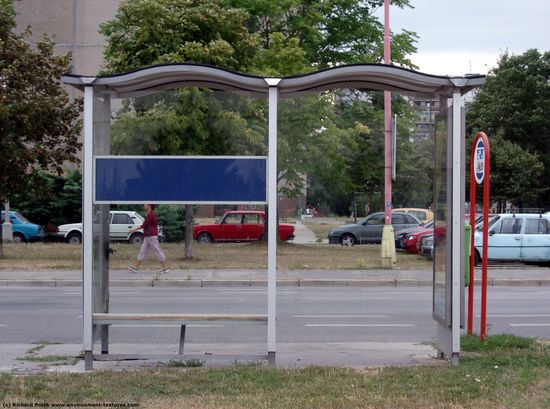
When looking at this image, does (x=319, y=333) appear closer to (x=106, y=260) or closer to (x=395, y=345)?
(x=395, y=345)

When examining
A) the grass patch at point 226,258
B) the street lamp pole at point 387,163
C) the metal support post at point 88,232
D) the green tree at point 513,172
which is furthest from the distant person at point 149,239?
the green tree at point 513,172

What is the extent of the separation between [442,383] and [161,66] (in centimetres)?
412

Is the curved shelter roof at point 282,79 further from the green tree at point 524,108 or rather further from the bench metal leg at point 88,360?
the green tree at point 524,108

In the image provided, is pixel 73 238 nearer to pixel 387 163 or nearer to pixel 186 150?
pixel 186 150

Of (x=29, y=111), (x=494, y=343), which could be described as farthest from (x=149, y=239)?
(x=494, y=343)

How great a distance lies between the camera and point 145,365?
8.73 m

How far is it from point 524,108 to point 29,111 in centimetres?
3031

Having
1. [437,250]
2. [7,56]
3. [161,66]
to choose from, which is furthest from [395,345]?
[7,56]

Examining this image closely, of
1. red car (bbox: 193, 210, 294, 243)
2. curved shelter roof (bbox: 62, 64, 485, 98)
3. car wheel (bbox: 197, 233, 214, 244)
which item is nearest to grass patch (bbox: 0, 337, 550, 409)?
curved shelter roof (bbox: 62, 64, 485, 98)

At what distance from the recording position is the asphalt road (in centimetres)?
1176

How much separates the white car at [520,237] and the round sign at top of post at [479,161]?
15.0 meters

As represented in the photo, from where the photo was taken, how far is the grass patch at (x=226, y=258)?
909 inches

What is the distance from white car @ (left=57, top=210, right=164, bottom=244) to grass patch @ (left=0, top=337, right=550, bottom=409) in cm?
1509

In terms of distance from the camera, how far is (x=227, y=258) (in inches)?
971
